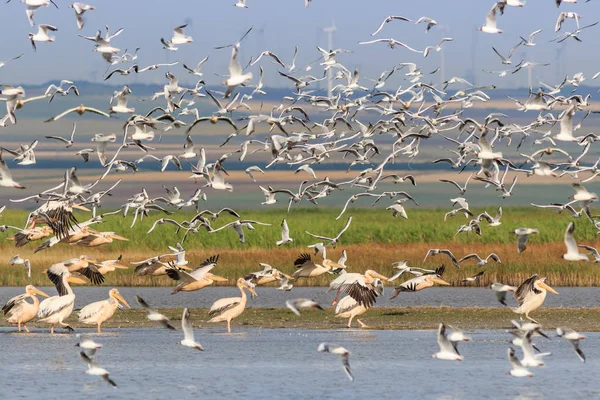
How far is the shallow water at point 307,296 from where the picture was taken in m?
27.7

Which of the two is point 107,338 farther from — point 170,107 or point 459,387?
point 459,387

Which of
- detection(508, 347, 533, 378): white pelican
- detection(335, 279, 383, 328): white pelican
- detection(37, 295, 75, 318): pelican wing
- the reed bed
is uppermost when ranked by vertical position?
detection(508, 347, 533, 378): white pelican

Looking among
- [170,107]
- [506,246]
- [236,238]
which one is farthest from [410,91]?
[236,238]

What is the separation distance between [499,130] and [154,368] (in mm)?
10191

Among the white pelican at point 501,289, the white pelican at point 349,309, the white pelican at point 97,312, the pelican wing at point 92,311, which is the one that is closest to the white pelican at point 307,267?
the white pelican at point 349,309

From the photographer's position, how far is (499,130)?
23891mm

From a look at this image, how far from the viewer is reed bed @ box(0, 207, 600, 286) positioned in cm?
3250

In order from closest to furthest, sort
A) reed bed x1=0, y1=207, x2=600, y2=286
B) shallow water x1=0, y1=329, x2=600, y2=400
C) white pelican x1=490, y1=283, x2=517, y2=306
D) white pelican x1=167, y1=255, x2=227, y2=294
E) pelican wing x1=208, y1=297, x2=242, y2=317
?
shallow water x1=0, y1=329, x2=600, y2=400
white pelican x1=490, y1=283, x2=517, y2=306
pelican wing x1=208, y1=297, x2=242, y2=317
white pelican x1=167, y1=255, x2=227, y2=294
reed bed x1=0, y1=207, x2=600, y2=286

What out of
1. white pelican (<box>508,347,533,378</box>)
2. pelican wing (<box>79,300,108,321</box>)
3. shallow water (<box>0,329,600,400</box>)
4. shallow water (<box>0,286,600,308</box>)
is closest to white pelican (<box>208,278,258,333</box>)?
shallow water (<box>0,329,600,400</box>)

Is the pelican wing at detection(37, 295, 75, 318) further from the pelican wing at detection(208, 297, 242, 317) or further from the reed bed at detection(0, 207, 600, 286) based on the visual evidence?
the reed bed at detection(0, 207, 600, 286)

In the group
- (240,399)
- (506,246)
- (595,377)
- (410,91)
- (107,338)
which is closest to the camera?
(240,399)

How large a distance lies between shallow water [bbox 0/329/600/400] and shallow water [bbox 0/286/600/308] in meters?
7.02

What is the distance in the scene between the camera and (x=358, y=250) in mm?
38688

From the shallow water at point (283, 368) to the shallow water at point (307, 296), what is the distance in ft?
23.0
